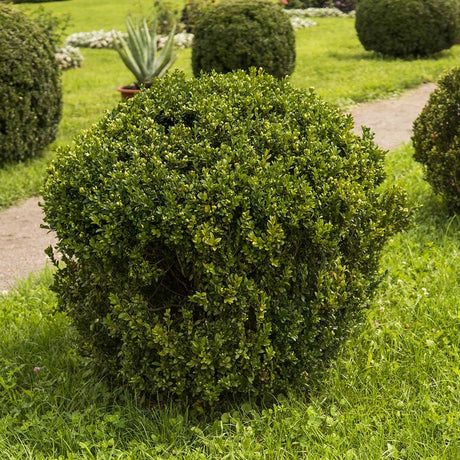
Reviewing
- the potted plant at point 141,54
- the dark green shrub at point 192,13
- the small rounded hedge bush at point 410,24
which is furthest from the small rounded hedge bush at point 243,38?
the dark green shrub at point 192,13

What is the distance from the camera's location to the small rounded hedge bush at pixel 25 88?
704 centimetres

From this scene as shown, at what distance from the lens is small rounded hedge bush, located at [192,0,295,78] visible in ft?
32.9

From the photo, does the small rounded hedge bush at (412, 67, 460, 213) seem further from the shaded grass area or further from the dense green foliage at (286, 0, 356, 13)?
the dense green foliage at (286, 0, 356, 13)

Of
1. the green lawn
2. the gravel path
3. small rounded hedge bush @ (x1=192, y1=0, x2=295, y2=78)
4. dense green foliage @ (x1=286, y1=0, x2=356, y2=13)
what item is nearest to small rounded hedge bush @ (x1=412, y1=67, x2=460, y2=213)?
the green lawn

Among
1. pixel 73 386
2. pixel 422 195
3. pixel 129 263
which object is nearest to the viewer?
pixel 129 263

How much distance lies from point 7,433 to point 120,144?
1426 millimetres

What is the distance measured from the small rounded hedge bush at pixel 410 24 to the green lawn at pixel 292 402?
10220 millimetres

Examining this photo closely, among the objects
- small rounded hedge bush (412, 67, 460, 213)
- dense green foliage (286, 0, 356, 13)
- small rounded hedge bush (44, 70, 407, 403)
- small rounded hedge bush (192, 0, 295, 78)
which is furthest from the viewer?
dense green foliage (286, 0, 356, 13)

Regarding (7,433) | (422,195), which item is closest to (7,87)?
(422,195)

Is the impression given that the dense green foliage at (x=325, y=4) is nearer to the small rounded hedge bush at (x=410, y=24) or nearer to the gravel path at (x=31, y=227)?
the small rounded hedge bush at (x=410, y=24)

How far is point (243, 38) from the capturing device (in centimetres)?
1001

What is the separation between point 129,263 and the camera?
277cm

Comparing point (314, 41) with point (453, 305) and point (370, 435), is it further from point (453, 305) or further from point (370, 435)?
point (370, 435)

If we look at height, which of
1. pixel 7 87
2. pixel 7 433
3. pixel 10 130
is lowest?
pixel 7 433
